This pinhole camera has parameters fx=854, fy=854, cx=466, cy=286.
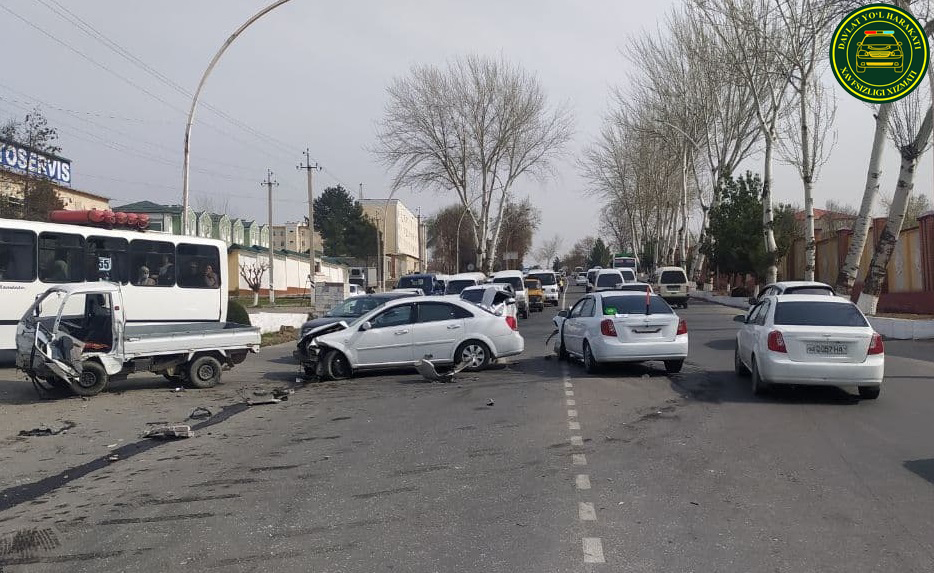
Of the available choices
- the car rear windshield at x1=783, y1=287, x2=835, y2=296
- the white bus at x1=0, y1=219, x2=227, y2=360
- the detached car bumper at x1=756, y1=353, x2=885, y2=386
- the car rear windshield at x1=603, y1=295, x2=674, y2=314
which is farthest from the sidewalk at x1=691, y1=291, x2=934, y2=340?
the white bus at x1=0, y1=219, x2=227, y2=360

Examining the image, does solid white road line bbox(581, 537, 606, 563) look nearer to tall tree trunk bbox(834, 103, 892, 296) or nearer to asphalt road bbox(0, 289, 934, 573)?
asphalt road bbox(0, 289, 934, 573)

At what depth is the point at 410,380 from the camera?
51.0 feet

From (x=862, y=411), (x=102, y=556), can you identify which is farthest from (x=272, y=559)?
(x=862, y=411)

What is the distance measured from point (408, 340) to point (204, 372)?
3.68 meters

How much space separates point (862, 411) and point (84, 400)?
1152 cm

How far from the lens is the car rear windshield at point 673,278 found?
1667 inches

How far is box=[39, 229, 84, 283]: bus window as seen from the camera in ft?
59.0

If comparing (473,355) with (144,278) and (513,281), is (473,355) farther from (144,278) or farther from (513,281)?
(513,281)

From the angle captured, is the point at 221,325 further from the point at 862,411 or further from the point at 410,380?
the point at 862,411

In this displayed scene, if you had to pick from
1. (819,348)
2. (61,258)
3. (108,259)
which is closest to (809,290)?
(819,348)

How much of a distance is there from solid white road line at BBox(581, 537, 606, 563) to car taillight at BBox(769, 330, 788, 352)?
23.3 feet

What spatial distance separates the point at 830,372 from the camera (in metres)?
11.6

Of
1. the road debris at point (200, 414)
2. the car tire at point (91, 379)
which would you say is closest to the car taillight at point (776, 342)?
the road debris at point (200, 414)

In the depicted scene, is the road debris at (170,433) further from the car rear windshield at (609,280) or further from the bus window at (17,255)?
the car rear windshield at (609,280)
